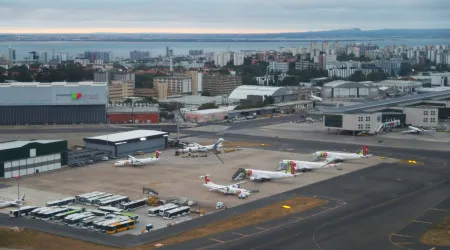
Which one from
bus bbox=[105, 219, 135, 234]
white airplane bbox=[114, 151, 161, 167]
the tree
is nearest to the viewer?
bus bbox=[105, 219, 135, 234]

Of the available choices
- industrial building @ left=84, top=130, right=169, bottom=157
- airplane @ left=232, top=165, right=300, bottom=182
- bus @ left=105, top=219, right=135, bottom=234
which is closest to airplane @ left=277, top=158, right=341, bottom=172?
airplane @ left=232, top=165, right=300, bottom=182

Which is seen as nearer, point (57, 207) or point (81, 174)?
point (57, 207)

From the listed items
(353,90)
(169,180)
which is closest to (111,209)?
(169,180)

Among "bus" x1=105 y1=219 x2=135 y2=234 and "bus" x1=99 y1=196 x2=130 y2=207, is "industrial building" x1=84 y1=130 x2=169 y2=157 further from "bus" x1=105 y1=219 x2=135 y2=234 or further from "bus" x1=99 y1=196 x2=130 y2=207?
"bus" x1=105 y1=219 x2=135 y2=234

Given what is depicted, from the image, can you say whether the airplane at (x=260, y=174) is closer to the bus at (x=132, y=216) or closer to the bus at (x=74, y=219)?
the bus at (x=132, y=216)

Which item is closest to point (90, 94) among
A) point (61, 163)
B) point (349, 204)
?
point (61, 163)

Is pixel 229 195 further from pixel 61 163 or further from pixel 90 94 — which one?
pixel 90 94

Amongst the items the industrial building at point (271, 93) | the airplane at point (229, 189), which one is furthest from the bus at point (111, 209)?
the industrial building at point (271, 93)
